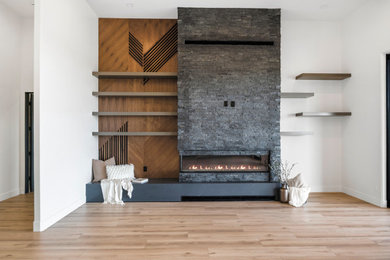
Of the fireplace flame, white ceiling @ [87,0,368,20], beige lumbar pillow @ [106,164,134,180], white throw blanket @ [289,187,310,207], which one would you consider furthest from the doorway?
white throw blanket @ [289,187,310,207]

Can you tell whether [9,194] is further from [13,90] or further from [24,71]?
[24,71]

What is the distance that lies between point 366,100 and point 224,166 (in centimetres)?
247

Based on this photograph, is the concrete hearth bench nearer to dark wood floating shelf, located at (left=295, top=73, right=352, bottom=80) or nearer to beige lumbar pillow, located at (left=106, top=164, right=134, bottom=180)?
beige lumbar pillow, located at (left=106, top=164, right=134, bottom=180)

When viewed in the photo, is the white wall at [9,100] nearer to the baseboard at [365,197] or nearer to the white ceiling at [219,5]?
the white ceiling at [219,5]

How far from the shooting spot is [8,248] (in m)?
2.50

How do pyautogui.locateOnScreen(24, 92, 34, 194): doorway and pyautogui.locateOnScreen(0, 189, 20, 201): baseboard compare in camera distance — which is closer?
pyautogui.locateOnScreen(0, 189, 20, 201): baseboard

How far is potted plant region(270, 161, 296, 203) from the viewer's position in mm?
4078

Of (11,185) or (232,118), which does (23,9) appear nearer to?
(11,185)

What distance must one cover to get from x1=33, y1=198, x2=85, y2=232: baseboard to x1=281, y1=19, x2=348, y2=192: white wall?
3575 millimetres

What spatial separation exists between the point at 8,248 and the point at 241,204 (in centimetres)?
289

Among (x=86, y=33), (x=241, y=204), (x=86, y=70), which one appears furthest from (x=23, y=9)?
(x=241, y=204)

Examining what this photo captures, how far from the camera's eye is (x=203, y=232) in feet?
9.42

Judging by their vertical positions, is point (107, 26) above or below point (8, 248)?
above

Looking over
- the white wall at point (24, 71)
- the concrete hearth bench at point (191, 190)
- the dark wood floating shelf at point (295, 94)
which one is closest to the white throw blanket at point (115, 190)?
the concrete hearth bench at point (191, 190)
